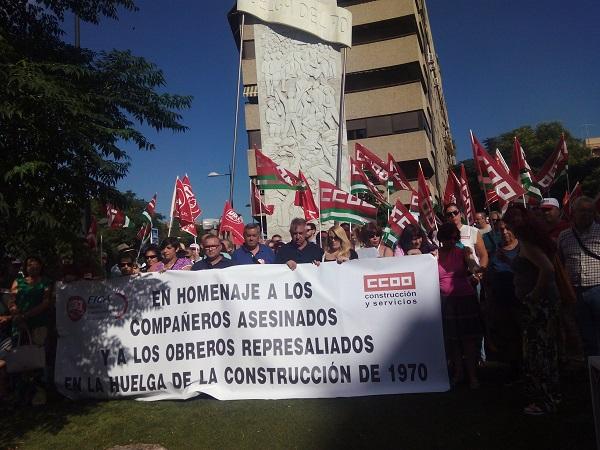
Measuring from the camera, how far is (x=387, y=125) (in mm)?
36938

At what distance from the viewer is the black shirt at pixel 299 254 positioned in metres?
6.07

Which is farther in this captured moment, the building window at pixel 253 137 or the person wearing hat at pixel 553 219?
the building window at pixel 253 137

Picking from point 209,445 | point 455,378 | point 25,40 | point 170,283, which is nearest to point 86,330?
point 170,283

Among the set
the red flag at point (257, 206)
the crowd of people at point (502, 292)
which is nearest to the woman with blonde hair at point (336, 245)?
the crowd of people at point (502, 292)

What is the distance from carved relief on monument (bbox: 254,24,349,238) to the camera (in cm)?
2031

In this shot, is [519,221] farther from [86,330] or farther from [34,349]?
[34,349]

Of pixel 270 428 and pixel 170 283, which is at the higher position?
pixel 170 283

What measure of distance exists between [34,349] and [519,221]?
198 inches

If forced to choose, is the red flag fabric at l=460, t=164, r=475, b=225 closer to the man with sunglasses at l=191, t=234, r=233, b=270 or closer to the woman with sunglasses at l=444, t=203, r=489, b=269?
the woman with sunglasses at l=444, t=203, r=489, b=269

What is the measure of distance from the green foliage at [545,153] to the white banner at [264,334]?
110 ft

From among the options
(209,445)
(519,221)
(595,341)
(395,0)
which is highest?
(395,0)

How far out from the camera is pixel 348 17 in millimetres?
20031

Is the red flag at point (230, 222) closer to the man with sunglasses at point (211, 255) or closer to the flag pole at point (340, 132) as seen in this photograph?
the man with sunglasses at point (211, 255)

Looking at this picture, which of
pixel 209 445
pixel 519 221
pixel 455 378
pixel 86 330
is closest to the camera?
pixel 209 445
